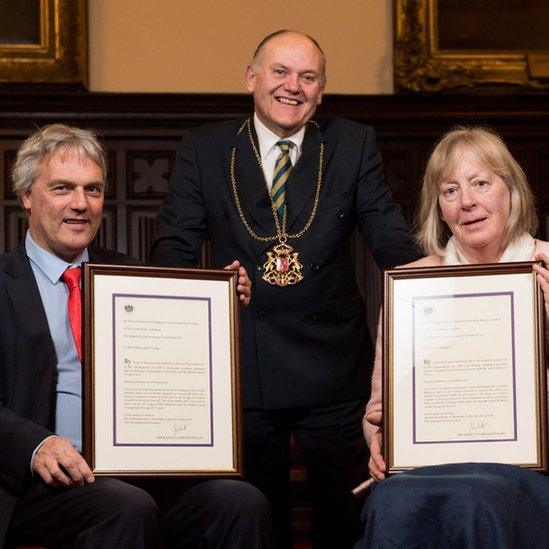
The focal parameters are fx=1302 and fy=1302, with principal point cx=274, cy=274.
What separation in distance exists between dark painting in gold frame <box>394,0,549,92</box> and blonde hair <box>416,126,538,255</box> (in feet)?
7.23

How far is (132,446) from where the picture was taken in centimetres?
307

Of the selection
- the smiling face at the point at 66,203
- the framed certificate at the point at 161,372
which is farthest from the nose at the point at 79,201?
the framed certificate at the point at 161,372

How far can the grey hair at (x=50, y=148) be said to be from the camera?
3428mm

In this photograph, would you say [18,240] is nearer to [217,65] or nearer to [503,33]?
[217,65]

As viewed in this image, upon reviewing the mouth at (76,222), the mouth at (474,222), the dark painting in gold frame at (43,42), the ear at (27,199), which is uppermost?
the dark painting in gold frame at (43,42)

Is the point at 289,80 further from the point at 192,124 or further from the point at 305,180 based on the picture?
the point at 192,124

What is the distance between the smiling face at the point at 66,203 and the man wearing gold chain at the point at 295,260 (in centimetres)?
31

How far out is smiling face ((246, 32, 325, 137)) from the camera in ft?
12.1

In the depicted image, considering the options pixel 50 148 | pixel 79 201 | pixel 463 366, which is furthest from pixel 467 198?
pixel 50 148

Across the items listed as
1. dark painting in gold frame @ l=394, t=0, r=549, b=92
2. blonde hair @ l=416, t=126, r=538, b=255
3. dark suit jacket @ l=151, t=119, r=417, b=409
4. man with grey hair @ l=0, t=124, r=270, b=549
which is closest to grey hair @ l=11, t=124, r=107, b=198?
man with grey hair @ l=0, t=124, r=270, b=549

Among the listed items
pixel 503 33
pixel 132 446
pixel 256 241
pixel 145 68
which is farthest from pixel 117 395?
pixel 503 33

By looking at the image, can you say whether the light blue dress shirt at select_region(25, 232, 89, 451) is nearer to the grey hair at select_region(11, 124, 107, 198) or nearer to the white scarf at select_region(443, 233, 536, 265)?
the grey hair at select_region(11, 124, 107, 198)

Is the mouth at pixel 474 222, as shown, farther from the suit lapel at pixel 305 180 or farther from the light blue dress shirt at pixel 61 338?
the light blue dress shirt at pixel 61 338

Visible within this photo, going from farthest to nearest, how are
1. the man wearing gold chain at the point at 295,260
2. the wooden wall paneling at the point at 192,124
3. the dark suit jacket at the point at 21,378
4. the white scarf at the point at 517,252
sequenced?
the wooden wall paneling at the point at 192,124
the man wearing gold chain at the point at 295,260
the white scarf at the point at 517,252
the dark suit jacket at the point at 21,378
